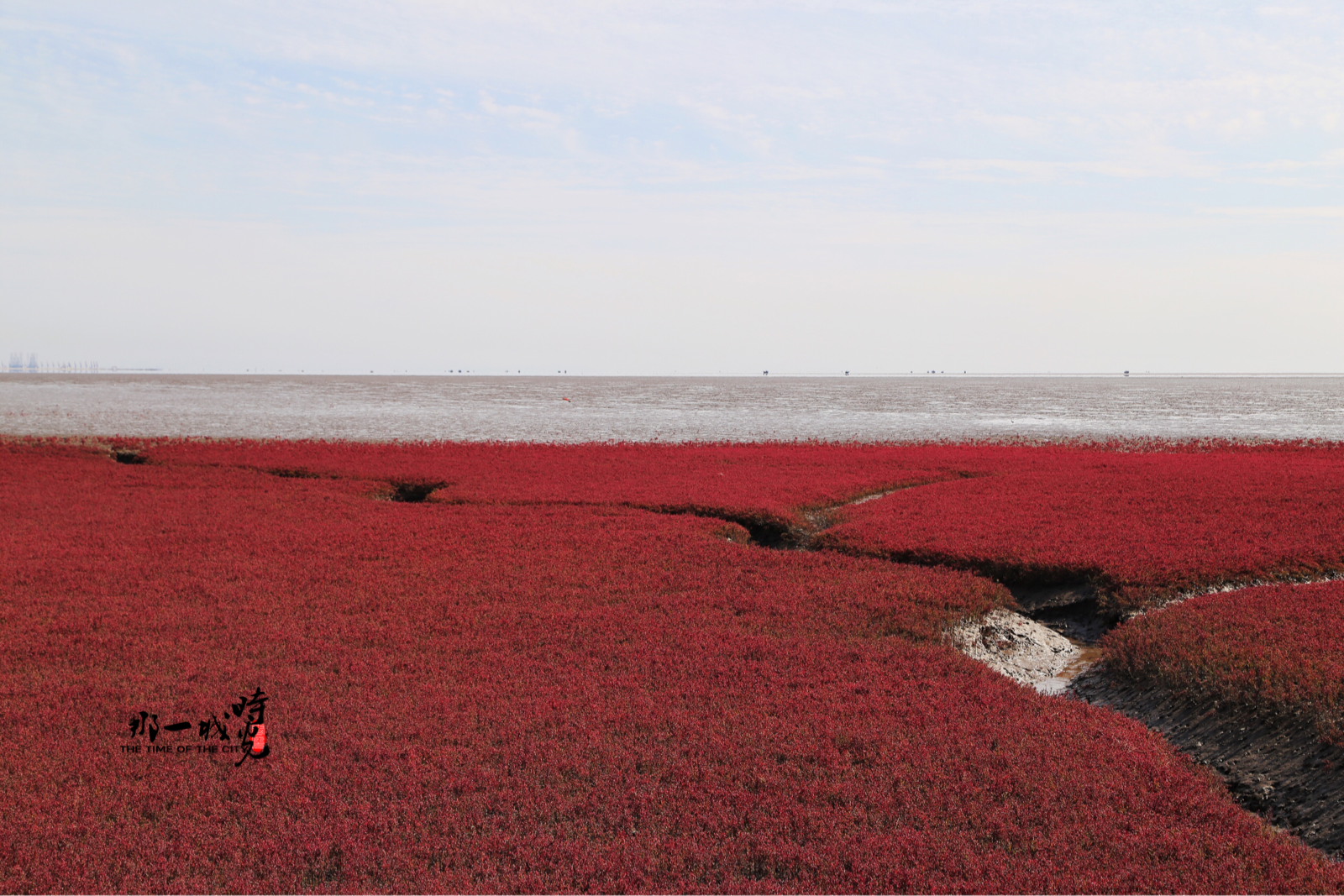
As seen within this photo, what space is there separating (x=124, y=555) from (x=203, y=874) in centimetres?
1418

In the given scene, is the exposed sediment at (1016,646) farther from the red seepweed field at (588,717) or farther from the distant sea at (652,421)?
the distant sea at (652,421)

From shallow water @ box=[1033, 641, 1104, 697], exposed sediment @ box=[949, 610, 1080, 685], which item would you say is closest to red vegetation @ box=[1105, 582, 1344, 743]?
shallow water @ box=[1033, 641, 1104, 697]

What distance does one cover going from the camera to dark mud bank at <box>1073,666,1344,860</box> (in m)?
8.37

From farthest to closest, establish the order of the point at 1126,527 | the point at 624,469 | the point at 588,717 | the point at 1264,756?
the point at 624,469, the point at 1126,527, the point at 588,717, the point at 1264,756

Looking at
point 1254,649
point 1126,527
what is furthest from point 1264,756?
point 1126,527

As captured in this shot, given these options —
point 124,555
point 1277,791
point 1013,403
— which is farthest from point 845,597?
point 1013,403

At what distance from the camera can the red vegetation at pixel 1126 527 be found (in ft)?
55.4

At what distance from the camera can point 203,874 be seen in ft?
22.8

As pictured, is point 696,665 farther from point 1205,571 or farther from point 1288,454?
point 1288,454

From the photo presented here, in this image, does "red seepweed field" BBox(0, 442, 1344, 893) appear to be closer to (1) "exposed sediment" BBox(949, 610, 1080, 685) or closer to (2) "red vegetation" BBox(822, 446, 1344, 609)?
(2) "red vegetation" BBox(822, 446, 1344, 609)
